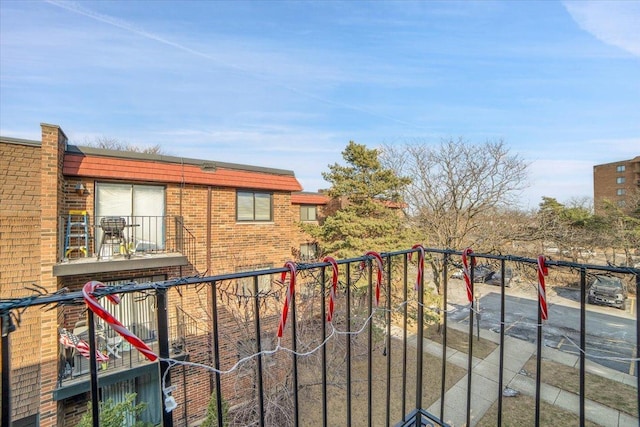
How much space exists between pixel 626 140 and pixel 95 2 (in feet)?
57.6

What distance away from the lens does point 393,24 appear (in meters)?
7.25

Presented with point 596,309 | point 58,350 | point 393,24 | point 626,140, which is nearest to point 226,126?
point 393,24

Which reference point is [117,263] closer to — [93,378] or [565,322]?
[93,378]

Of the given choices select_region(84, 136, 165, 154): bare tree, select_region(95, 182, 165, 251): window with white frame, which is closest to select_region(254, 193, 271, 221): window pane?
select_region(95, 182, 165, 251): window with white frame

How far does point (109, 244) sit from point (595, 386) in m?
12.6

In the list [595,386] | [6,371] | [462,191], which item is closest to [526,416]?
[595,386]

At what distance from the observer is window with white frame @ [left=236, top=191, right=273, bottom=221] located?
8.82m

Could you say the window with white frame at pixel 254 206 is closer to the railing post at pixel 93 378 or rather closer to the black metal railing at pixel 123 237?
the black metal railing at pixel 123 237

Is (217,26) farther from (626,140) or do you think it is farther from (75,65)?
(626,140)

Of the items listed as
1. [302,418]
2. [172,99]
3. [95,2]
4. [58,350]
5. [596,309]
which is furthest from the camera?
[596,309]

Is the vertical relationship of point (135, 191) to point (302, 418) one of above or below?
above

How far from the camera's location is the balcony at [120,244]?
580 cm

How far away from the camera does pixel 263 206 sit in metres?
9.32

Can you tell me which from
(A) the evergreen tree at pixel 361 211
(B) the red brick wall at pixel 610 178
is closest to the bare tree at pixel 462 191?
(A) the evergreen tree at pixel 361 211
